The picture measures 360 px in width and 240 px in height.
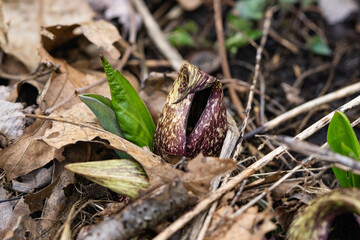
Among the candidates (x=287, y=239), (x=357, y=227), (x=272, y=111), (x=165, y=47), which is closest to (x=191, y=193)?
(x=287, y=239)

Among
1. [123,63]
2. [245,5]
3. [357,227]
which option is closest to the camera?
[357,227]

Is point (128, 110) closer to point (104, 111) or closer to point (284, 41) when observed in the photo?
point (104, 111)

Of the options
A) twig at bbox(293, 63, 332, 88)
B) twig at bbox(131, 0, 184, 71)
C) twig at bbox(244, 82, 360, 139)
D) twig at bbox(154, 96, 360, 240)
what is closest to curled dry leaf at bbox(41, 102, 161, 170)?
twig at bbox(154, 96, 360, 240)

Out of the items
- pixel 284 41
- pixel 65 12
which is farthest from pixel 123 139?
pixel 284 41

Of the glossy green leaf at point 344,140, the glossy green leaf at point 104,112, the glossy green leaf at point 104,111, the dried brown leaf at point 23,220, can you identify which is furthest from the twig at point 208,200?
the dried brown leaf at point 23,220

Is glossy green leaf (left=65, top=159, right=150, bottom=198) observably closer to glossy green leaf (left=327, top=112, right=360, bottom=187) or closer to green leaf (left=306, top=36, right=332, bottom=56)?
glossy green leaf (left=327, top=112, right=360, bottom=187)

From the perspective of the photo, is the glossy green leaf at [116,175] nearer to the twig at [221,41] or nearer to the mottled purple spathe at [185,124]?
the mottled purple spathe at [185,124]

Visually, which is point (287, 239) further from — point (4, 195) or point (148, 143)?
point (4, 195)
